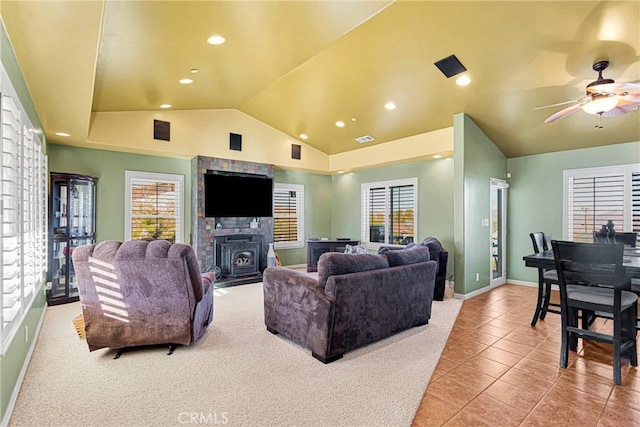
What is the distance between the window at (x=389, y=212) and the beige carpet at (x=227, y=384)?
345 centimetres

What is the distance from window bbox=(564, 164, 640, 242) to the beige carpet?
3761 millimetres

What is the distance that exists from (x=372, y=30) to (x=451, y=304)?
3909mm

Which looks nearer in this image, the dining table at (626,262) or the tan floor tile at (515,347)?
the dining table at (626,262)

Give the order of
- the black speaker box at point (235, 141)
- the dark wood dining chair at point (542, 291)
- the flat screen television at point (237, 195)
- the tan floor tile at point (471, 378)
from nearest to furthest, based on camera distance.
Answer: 1. the tan floor tile at point (471, 378)
2. the dark wood dining chair at point (542, 291)
3. the flat screen television at point (237, 195)
4. the black speaker box at point (235, 141)

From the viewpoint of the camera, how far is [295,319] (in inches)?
129

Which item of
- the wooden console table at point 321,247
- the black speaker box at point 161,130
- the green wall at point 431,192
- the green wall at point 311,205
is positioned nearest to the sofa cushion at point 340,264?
the green wall at point 431,192

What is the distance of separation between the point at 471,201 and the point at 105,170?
242 inches

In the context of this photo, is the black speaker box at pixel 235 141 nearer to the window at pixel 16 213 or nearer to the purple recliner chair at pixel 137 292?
the window at pixel 16 213

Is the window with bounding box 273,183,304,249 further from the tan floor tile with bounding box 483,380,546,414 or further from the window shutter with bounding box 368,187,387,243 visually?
the tan floor tile with bounding box 483,380,546,414

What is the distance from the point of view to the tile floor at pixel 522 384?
2211 millimetres

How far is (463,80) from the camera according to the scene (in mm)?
4324

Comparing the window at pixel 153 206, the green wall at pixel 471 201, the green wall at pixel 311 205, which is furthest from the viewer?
the green wall at pixel 311 205

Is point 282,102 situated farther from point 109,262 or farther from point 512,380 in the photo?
point 512,380

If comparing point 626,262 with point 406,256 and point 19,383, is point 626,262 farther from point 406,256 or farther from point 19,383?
point 19,383
